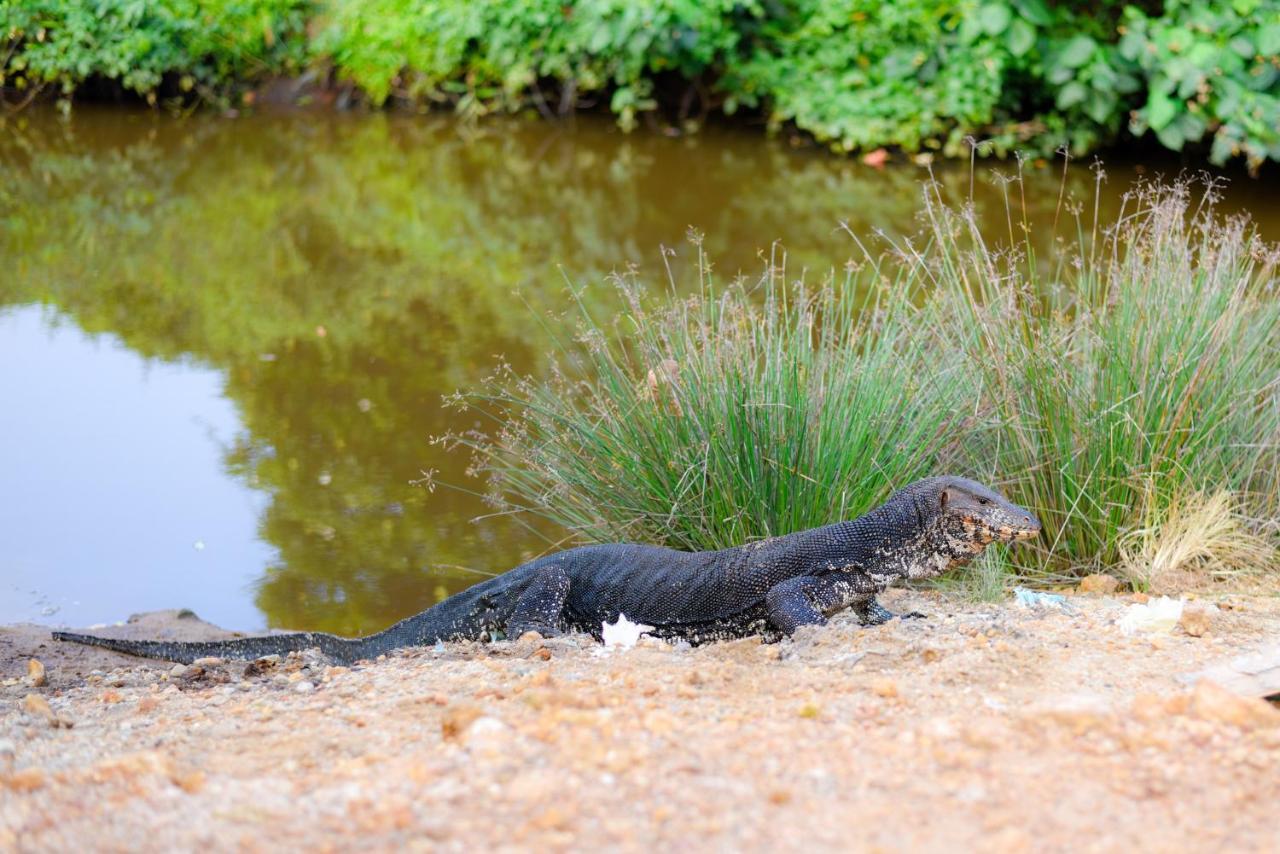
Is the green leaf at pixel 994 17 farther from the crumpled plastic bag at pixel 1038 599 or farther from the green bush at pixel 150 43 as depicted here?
the crumpled plastic bag at pixel 1038 599

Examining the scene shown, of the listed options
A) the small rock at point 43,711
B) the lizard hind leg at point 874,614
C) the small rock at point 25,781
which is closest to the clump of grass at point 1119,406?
the lizard hind leg at point 874,614

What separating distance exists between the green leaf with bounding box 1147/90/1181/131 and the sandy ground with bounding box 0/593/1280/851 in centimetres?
971

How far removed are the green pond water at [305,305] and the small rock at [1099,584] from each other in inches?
107

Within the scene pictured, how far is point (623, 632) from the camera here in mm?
4723

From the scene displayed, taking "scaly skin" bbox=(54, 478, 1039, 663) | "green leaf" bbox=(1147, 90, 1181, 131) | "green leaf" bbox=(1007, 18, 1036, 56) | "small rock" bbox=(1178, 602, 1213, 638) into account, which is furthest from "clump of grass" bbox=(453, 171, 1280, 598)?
"green leaf" bbox=(1007, 18, 1036, 56)

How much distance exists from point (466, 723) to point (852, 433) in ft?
7.96

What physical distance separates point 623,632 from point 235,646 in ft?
4.73

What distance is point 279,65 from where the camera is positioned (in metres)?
18.0

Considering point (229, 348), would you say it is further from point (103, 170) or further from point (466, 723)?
point (466, 723)

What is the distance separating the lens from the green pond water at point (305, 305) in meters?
6.73

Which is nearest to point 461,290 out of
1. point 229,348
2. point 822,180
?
point 229,348

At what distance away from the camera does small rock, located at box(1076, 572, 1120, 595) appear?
5.07 meters

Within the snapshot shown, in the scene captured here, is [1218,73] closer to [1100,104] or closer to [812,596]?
[1100,104]

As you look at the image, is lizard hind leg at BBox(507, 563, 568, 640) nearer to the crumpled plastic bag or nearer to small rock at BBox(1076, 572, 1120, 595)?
the crumpled plastic bag
